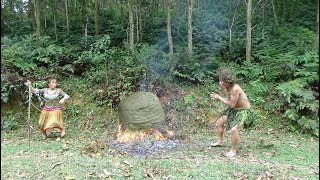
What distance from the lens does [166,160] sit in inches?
193

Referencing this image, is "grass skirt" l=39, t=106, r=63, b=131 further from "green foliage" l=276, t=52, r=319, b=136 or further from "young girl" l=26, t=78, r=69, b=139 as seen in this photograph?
"green foliage" l=276, t=52, r=319, b=136

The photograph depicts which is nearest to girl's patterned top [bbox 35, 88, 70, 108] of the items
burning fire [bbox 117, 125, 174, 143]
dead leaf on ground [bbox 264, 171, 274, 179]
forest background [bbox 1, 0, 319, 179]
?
forest background [bbox 1, 0, 319, 179]

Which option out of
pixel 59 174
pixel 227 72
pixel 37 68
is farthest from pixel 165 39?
pixel 59 174

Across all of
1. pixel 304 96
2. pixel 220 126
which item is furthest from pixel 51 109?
pixel 304 96

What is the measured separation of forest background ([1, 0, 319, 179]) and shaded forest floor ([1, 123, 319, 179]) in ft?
3.17

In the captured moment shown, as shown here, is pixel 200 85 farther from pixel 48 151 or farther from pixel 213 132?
pixel 48 151

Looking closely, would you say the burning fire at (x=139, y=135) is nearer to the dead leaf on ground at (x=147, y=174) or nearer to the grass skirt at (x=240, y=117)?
the grass skirt at (x=240, y=117)

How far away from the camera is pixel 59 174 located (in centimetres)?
430

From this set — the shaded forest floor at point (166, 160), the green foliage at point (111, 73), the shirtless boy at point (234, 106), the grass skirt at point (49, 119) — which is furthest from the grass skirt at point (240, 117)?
the grass skirt at point (49, 119)

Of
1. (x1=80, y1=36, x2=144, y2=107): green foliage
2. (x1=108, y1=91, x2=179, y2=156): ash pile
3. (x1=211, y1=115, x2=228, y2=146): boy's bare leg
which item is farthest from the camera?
(x1=80, y1=36, x2=144, y2=107): green foliage

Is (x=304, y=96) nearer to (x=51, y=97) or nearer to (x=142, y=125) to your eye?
(x=142, y=125)

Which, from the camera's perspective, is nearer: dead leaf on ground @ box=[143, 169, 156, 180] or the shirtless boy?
dead leaf on ground @ box=[143, 169, 156, 180]

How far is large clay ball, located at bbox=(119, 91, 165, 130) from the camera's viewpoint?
6340mm

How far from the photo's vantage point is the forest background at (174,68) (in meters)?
7.66
